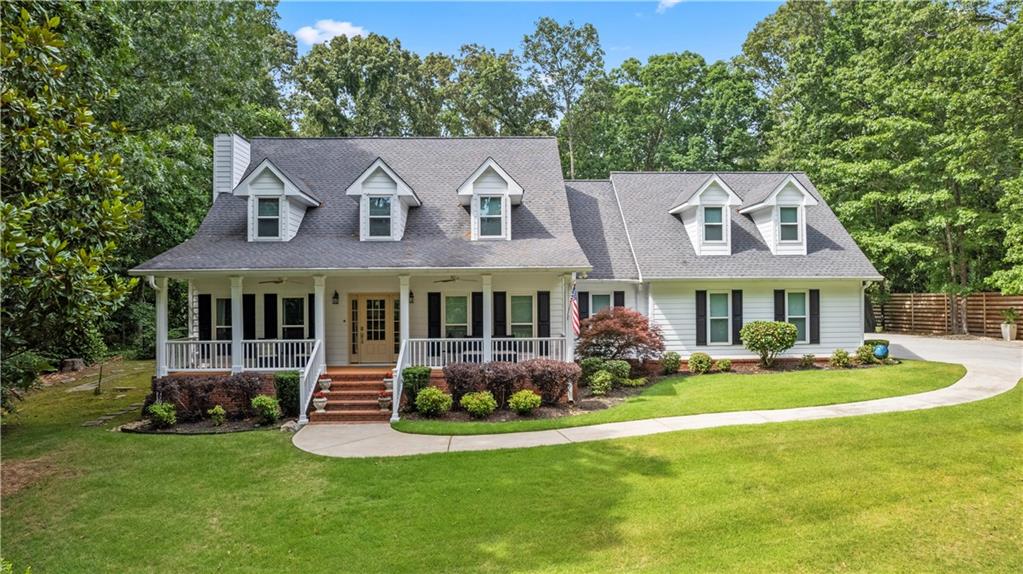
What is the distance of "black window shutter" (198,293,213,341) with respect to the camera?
15062 mm

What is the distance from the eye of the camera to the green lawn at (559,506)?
582 cm

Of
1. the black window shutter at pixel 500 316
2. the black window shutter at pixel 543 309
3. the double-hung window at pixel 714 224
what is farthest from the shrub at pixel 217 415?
the double-hung window at pixel 714 224

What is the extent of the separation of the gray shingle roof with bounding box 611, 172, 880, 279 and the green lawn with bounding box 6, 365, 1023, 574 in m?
7.52

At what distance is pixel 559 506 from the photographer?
7039 mm

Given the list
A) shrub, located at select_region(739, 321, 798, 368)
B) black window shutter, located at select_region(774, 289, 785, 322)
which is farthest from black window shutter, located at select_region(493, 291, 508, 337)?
black window shutter, located at select_region(774, 289, 785, 322)

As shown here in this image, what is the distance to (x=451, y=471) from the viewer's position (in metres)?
8.43

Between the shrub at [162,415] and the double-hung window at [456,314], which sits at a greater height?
the double-hung window at [456,314]

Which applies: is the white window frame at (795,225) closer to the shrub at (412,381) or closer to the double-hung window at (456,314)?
the double-hung window at (456,314)

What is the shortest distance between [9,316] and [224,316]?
10.1m

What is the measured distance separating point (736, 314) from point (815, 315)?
2.72 meters

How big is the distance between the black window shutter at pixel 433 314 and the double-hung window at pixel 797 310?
1146cm

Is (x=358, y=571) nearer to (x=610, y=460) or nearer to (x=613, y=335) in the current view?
(x=610, y=460)

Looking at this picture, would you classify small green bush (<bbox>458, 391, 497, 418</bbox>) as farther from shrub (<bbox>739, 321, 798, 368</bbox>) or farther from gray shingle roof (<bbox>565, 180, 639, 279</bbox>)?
shrub (<bbox>739, 321, 798, 368</bbox>)

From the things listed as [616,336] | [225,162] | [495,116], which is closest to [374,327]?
[616,336]
